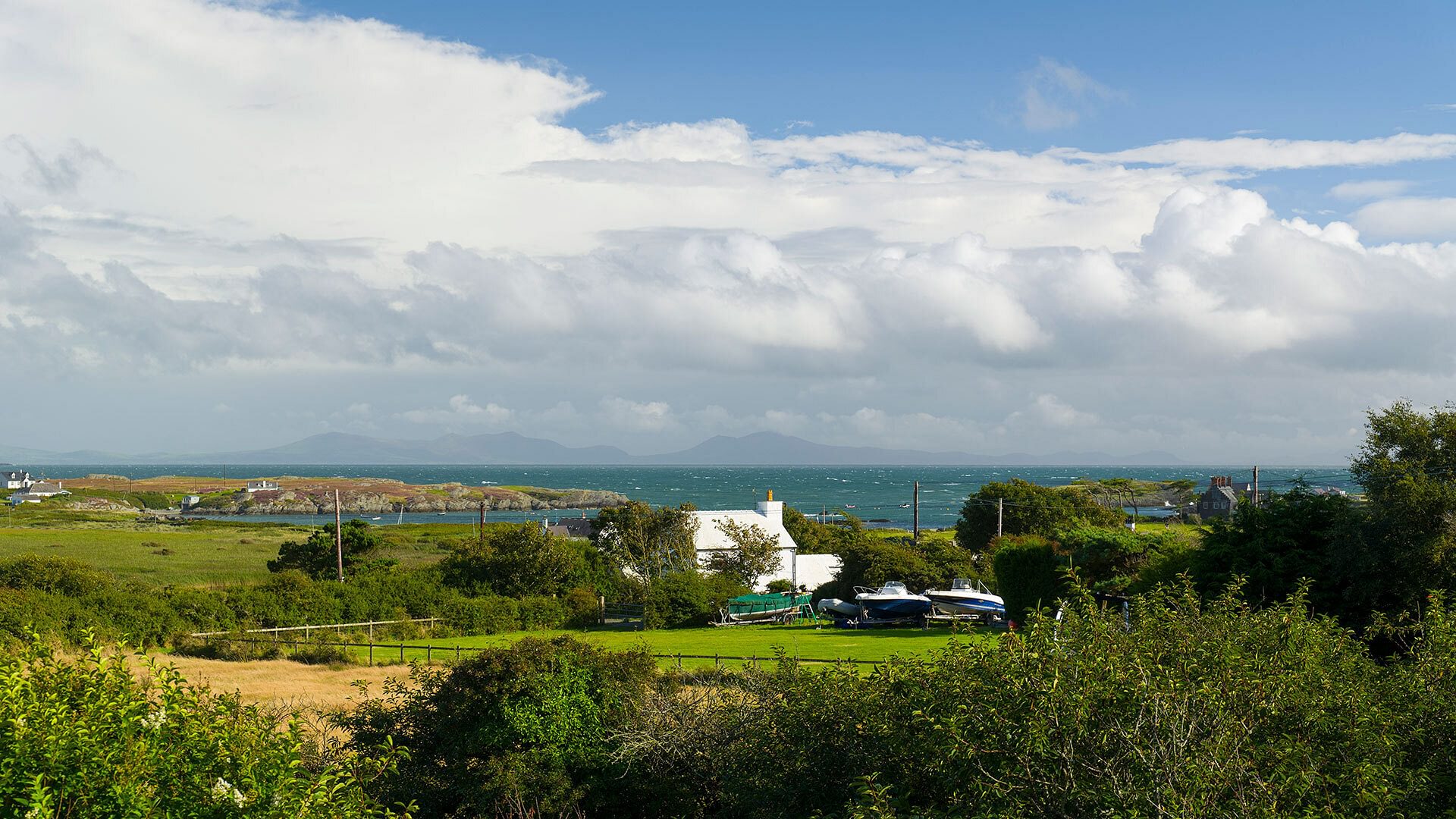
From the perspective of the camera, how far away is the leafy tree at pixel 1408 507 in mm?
20172

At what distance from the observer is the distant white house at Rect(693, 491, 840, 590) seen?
50.5 metres

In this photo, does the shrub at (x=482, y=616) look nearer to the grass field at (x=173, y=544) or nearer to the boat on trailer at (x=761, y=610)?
the boat on trailer at (x=761, y=610)

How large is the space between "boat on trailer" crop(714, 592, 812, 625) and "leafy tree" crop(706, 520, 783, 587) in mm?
4699

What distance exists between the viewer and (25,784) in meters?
6.34

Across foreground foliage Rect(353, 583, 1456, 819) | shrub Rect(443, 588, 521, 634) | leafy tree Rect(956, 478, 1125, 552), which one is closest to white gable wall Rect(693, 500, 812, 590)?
shrub Rect(443, 588, 521, 634)

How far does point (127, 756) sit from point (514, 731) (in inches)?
356

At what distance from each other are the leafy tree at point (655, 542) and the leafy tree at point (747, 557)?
130cm

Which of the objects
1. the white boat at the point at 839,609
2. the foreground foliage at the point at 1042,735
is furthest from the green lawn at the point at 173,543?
the foreground foliage at the point at 1042,735

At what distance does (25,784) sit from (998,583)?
98.8 ft

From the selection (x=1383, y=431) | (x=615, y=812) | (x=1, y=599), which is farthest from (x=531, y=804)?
(x=1, y=599)

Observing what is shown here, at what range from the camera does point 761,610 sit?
44.2 m

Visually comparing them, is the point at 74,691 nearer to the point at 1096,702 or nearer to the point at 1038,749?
the point at 1038,749

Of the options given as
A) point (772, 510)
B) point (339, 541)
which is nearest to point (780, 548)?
point (772, 510)

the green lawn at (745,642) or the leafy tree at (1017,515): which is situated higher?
the leafy tree at (1017,515)
